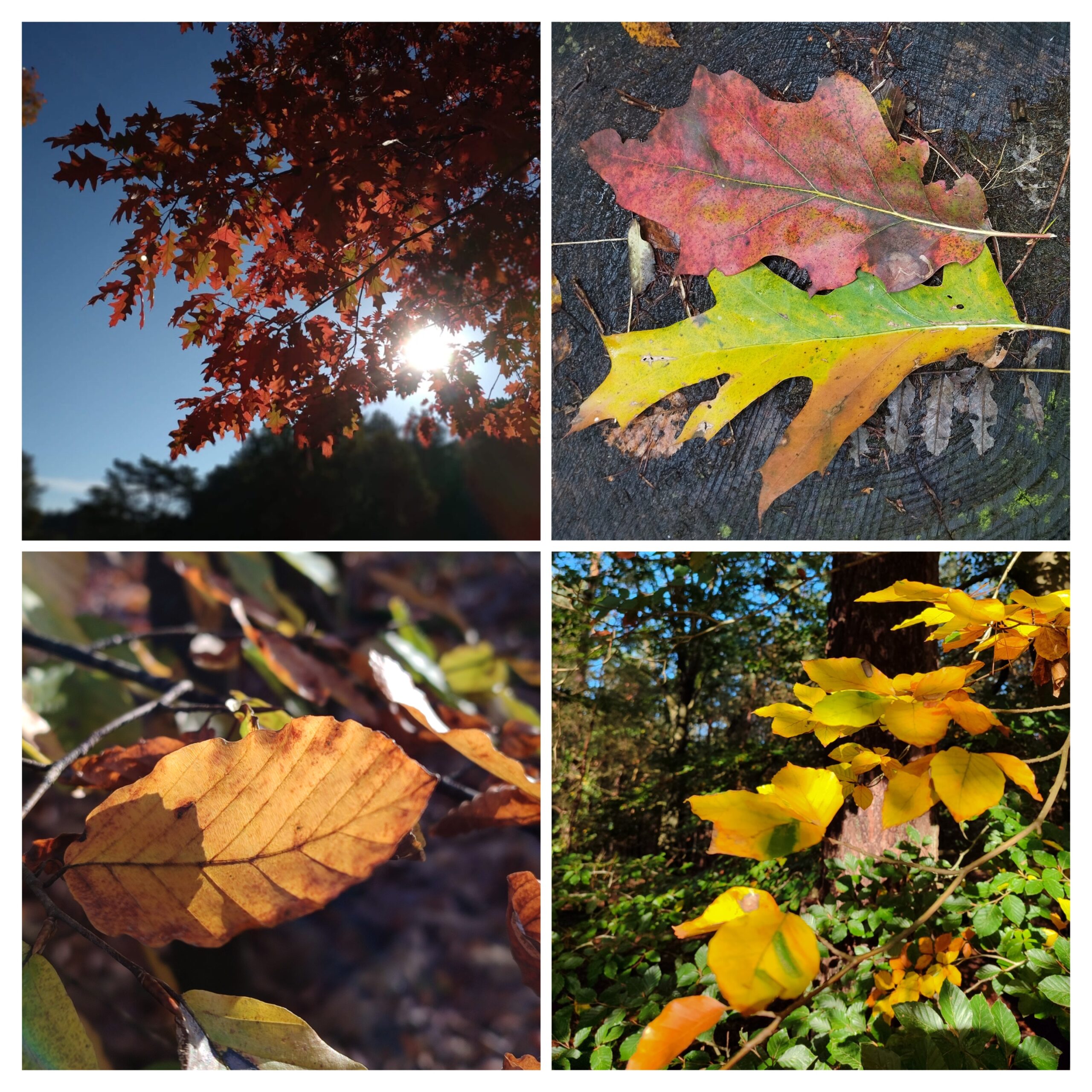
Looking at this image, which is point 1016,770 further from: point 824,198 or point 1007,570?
point 824,198

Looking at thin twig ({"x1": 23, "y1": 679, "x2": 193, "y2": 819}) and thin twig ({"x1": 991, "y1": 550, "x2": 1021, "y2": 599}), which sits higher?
thin twig ({"x1": 991, "y1": 550, "x2": 1021, "y2": 599})

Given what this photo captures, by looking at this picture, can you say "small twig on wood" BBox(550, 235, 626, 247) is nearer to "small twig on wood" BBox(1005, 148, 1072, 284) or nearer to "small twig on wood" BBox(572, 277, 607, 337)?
"small twig on wood" BBox(572, 277, 607, 337)

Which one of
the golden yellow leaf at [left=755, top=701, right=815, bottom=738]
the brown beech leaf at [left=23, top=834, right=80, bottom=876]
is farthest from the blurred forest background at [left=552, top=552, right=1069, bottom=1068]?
the brown beech leaf at [left=23, top=834, right=80, bottom=876]

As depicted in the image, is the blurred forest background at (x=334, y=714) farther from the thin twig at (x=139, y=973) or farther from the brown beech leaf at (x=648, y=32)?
the brown beech leaf at (x=648, y=32)

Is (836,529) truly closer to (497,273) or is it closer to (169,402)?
(497,273)

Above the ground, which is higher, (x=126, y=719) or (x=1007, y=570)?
(x=1007, y=570)

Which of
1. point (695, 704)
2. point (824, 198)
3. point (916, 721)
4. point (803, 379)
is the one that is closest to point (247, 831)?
point (695, 704)

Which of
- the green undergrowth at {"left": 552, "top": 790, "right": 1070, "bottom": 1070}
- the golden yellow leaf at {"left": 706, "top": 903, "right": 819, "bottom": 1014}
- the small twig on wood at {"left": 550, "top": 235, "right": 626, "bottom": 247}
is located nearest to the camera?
the golden yellow leaf at {"left": 706, "top": 903, "right": 819, "bottom": 1014}

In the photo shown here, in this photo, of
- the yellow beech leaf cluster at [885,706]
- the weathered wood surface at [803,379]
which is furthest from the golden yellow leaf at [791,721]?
the weathered wood surface at [803,379]
